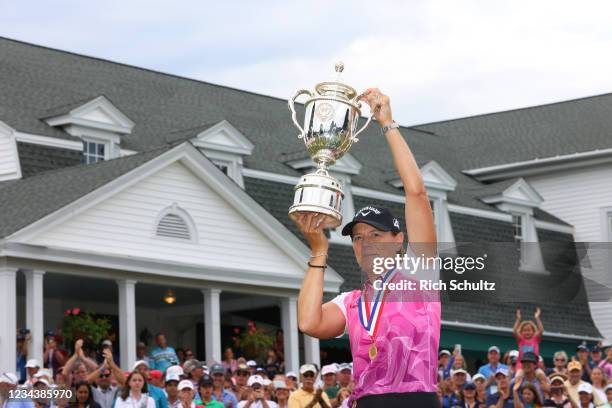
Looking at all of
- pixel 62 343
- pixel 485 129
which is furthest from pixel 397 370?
pixel 485 129

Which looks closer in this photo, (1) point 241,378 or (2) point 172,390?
(2) point 172,390

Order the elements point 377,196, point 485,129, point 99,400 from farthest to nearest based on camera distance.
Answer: point 485,129, point 377,196, point 99,400

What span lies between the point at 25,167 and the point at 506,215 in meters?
14.3

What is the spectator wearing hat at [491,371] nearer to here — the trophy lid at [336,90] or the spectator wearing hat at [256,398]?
the spectator wearing hat at [256,398]

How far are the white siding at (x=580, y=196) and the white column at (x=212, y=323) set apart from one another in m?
14.9

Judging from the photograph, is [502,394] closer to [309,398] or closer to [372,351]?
[309,398]

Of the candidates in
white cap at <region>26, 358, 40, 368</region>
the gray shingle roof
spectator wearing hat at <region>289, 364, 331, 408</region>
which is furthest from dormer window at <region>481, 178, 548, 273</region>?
spectator wearing hat at <region>289, 364, 331, 408</region>

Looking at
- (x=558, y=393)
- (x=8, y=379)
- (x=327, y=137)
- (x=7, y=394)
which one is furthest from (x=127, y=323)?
(x=327, y=137)

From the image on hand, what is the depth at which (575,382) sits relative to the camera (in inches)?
707

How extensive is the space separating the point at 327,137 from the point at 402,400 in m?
1.24

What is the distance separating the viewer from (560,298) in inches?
393

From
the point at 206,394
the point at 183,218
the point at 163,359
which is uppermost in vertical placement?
the point at 183,218

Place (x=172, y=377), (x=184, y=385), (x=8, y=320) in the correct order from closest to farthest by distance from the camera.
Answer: (x=184, y=385) → (x=172, y=377) → (x=8, y=320)

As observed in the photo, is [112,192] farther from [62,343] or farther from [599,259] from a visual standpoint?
[599,259]
